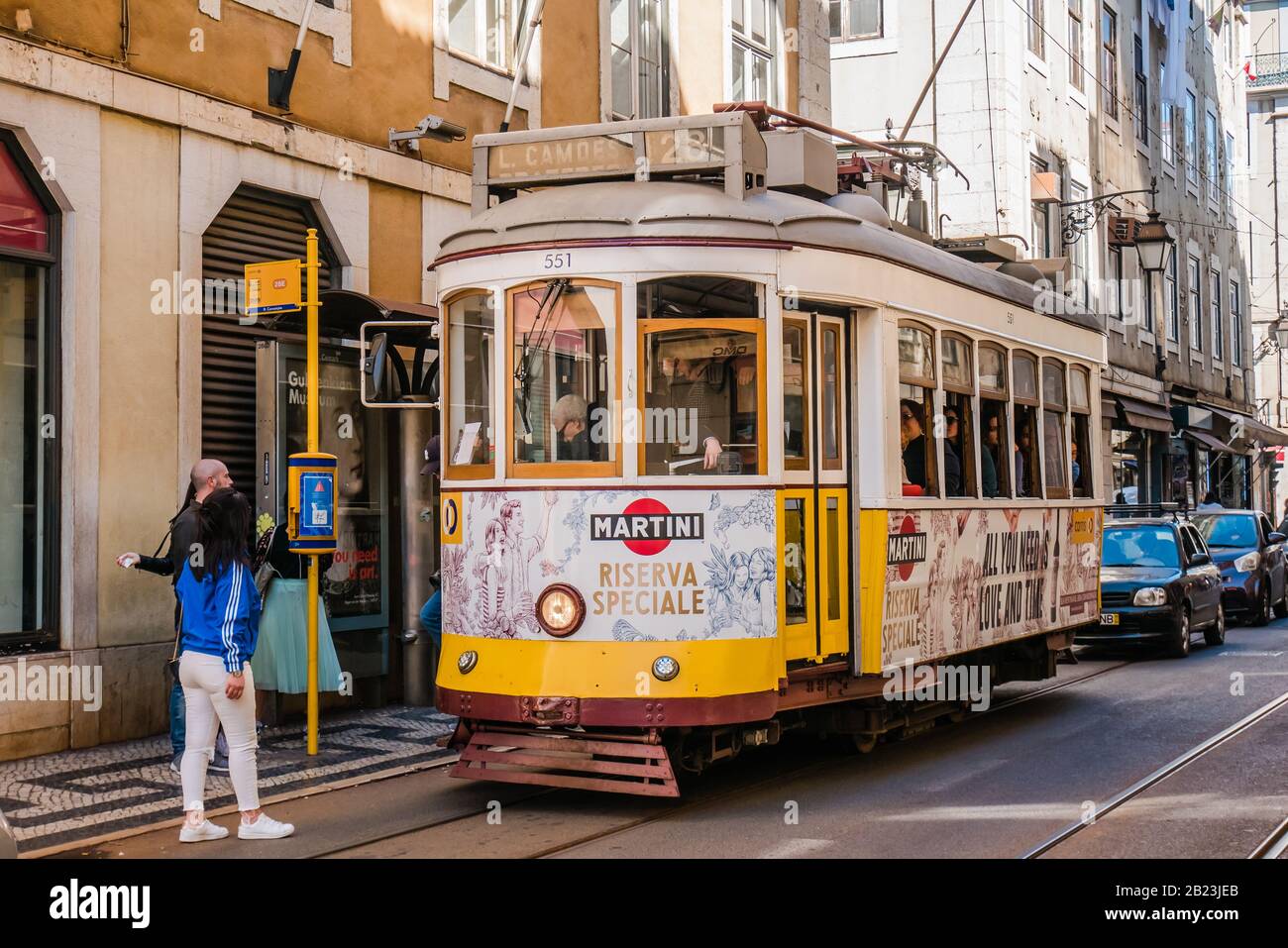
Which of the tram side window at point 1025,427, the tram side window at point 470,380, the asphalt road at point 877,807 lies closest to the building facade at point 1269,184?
the tram side window at point 1025,427

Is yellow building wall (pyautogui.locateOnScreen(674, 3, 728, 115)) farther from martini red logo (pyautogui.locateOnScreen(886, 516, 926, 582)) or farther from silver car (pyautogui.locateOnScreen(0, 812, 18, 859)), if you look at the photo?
silver car (pyautogui.locateOnScreen(0, 812, 18, 859))

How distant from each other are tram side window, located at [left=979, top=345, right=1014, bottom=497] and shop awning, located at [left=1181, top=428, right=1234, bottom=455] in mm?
24943

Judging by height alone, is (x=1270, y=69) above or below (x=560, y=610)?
above

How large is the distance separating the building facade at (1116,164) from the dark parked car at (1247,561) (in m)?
4.18

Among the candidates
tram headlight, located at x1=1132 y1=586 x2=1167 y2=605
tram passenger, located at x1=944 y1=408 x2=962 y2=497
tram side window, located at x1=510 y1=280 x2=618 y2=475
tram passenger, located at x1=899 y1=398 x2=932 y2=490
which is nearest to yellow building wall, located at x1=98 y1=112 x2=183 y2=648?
tram side window, located at x1=510 y1=280 x2=618 y2=475

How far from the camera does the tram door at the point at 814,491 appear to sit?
8.49 meters

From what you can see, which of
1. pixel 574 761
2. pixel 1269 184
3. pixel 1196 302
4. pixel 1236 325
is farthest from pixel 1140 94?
pixel 574 761

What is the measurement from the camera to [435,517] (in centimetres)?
1256

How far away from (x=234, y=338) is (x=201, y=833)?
494cm

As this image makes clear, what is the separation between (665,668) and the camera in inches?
312

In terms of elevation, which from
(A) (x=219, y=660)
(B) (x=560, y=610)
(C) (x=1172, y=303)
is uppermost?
(C) (x=1172, y=303)

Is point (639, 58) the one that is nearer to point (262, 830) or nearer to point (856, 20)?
point (262, 830)

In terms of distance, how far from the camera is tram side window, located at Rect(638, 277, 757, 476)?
322 inches
